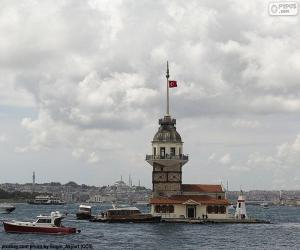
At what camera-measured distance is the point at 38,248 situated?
75.0 m

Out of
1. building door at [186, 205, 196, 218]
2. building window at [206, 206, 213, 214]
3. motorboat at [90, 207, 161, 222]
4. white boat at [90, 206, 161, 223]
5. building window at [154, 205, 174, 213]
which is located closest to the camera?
white boat at [90, 206, 161, 223]

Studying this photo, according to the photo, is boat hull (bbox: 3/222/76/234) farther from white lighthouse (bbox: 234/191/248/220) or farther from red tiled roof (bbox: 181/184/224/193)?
white lighthouse (bbox: 234/191/248/220)

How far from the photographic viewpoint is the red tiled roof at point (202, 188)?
127556 millimetres

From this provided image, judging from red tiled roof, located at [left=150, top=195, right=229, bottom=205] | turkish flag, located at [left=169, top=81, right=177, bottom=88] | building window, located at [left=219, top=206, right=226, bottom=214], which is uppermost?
turkish flag, located at [left=169, top=81, right=177, bottom=88]

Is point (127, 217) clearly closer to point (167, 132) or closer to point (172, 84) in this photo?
point (167, 132)

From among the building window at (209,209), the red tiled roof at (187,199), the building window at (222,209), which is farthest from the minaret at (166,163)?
the building window at (222,209)

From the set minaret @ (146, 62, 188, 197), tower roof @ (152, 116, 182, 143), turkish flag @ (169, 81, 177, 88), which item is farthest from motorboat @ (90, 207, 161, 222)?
turkish flag @ (169, 81, 177, 88)

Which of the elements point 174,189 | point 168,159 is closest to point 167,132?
point 168,159

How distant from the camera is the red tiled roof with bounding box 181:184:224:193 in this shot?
12756 cm

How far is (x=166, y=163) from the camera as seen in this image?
128625 millimetres

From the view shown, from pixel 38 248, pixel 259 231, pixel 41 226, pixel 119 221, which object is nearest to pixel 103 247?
pixel 38 248

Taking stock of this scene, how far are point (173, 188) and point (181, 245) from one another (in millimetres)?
43645

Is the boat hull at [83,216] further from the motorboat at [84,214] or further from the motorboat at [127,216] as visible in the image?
the motorboat at [127,216]

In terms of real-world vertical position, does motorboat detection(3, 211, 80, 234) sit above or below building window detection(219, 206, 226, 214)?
below
